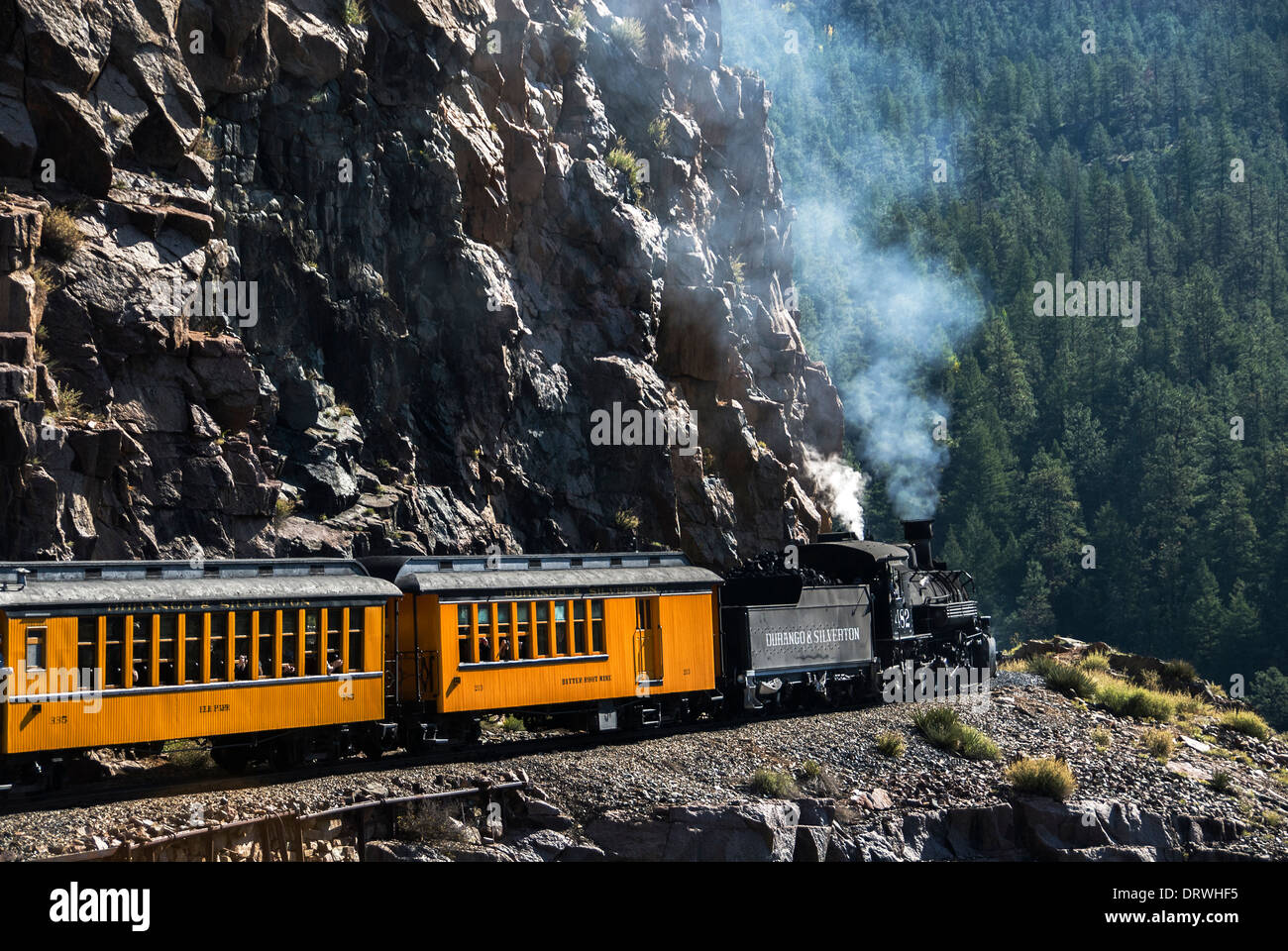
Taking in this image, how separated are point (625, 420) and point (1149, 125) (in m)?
128

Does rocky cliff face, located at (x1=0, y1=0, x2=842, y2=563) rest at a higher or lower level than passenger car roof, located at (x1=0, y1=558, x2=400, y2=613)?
higher

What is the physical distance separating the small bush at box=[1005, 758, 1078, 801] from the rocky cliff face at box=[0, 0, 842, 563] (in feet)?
46.9

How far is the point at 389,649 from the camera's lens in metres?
19.8

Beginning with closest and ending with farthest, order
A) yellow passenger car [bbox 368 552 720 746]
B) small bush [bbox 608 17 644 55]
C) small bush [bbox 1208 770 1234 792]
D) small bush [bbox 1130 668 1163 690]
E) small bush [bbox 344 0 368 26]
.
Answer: yellow passenger car [bbox 368 552 720 746] → small bush [bbox 1208 770 1234 792] → small bush [bbox 344 0 368 26] → small bush [bbox 1130 668 1163 690] → small bush [bbox 608 17 644 55]

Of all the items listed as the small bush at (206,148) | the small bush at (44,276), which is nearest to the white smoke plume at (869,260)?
the small bush at (206,148)

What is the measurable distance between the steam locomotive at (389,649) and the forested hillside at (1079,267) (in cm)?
5809

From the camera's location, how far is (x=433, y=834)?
54.3ft

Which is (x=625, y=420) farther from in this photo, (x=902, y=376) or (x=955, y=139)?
(x=955, y=139)

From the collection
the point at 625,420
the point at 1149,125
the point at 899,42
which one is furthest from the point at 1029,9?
the point at 625,420

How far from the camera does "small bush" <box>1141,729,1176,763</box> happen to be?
26484 millimetres

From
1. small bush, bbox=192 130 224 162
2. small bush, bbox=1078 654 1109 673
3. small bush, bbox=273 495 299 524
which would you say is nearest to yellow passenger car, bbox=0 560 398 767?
small bush, bbox=273 495 299 524

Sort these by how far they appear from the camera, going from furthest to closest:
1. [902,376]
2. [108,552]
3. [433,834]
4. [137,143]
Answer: [902,376] → [137,143] → [108,552] → [433,834]

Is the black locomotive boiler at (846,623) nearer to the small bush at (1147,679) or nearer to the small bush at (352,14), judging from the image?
the small bush at (1147,679)

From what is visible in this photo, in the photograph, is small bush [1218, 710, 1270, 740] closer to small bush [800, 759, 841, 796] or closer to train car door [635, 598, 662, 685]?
small bush [800, 759, 841, 796]
